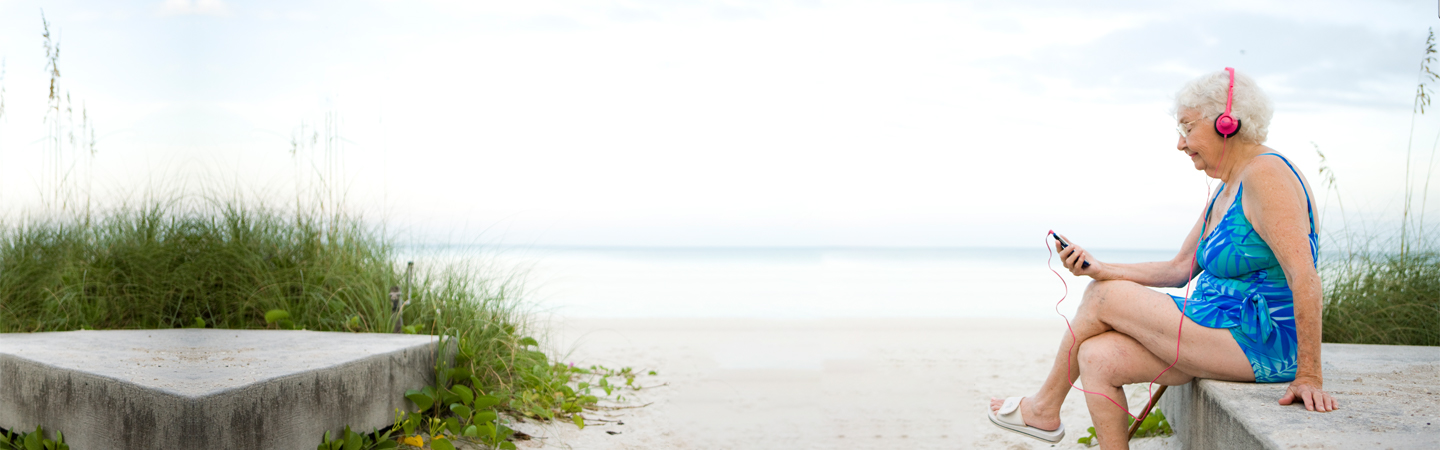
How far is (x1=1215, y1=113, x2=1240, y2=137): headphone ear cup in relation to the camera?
7.40 ft

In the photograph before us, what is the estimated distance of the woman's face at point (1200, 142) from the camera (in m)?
2.33

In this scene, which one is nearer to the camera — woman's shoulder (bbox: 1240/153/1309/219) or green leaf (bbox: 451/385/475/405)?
woman's shoulder (bbox: 1240/153/1309/219)

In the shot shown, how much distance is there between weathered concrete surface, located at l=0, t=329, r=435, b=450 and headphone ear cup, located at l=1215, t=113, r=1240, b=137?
2.66m

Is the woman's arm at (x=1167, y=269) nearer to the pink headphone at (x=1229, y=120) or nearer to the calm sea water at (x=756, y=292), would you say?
the pink headphone at (x=1229, y=120)

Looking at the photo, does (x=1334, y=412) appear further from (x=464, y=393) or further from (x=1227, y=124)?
(x=464, y=393)

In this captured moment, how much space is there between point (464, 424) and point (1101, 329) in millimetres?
2261

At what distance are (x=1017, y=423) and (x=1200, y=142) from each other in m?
1.04

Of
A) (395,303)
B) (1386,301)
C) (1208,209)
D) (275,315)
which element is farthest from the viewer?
(1386,301)

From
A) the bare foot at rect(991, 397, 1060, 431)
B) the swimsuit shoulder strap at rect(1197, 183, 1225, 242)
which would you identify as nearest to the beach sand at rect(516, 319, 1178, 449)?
the bare foot at rect(991, 397, 1060, 431)

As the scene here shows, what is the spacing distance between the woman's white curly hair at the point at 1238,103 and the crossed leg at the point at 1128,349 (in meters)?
0.53

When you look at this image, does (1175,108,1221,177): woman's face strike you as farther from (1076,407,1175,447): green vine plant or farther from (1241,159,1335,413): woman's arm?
(1076,407,1175,447): green vine plant

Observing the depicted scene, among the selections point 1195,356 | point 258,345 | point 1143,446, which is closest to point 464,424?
point 258,345

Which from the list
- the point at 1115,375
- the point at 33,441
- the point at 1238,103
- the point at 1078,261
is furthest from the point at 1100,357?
the point at 33,441

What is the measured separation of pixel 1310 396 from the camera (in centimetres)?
199
